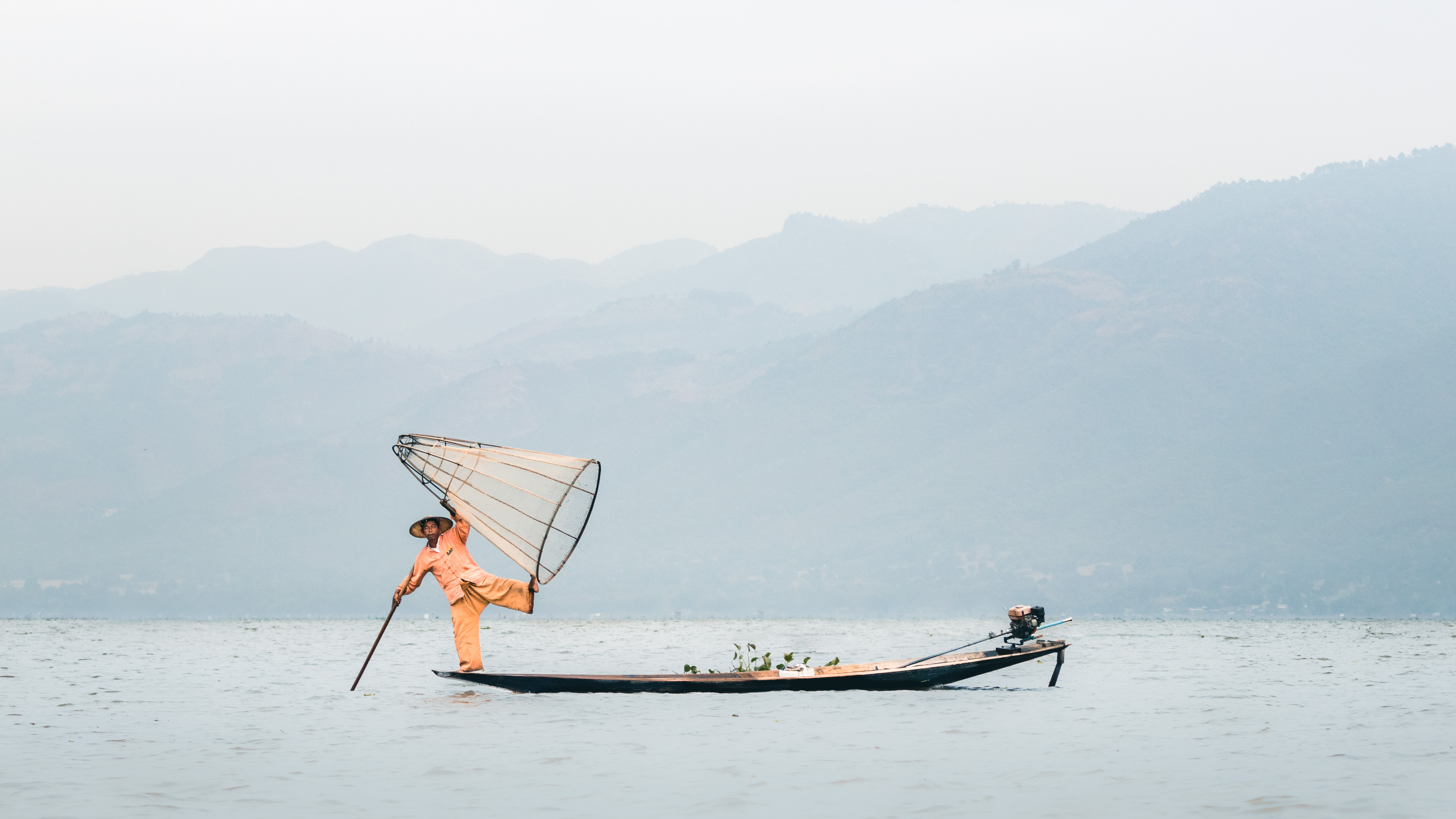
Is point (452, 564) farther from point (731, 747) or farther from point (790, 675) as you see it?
point (790, 675)

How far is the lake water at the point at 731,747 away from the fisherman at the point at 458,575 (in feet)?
8.81

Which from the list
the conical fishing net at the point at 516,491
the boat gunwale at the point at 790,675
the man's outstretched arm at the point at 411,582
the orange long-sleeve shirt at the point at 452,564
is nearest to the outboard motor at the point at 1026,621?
the boat gunwale at the point at 790,675

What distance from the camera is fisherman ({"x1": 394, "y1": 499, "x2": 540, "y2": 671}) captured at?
3275 cm

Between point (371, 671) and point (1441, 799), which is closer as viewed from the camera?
point (1441, 799)

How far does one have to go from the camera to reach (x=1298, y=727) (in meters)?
33.6

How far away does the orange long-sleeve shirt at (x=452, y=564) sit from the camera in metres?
32.8

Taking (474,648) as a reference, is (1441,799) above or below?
below

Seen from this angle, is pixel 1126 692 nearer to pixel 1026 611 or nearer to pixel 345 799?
pixel 1026 611

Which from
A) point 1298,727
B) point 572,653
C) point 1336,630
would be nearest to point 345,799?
point 1298,727

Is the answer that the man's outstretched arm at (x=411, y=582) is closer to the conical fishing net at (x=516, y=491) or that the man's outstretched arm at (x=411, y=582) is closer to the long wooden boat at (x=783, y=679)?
the conical fishing net at (x=516, y=491)

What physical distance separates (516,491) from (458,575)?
9.06 ft

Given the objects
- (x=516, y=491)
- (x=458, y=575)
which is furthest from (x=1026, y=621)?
(x=458, y=575)

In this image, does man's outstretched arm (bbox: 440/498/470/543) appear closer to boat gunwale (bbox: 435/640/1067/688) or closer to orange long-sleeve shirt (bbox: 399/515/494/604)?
orange long-sleeve shirt (bbox: 399/515/494/604)

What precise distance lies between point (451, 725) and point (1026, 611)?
551 inches
